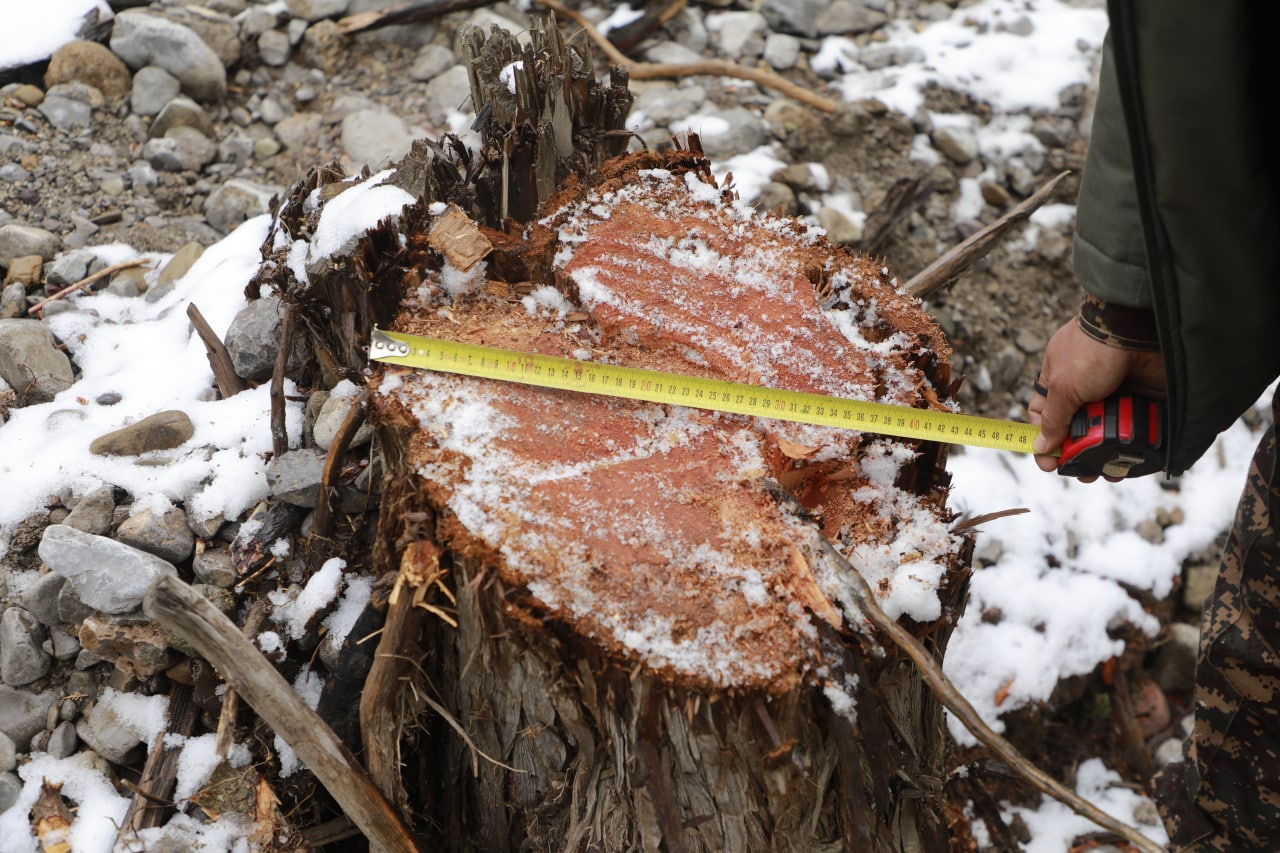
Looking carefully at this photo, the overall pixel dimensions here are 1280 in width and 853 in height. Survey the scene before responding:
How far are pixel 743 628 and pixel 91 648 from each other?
151 cm

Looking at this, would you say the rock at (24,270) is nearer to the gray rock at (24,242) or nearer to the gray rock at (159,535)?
the gray rock at (24,242)

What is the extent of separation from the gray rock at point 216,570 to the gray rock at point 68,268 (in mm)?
1483

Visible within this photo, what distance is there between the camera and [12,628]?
2.12m

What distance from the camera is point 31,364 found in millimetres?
2619

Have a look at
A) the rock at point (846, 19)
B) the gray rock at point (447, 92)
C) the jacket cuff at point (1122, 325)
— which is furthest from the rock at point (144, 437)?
the rock at point (846, 19)

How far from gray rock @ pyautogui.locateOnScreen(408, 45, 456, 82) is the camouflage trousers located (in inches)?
153

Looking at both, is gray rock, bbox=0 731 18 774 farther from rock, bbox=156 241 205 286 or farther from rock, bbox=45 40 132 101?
rock, bbox=45 40 132 101

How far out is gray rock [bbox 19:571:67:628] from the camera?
2.14 metres

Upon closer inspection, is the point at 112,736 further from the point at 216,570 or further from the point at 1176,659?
the point at 1176,659

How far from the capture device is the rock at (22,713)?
2.09 meters

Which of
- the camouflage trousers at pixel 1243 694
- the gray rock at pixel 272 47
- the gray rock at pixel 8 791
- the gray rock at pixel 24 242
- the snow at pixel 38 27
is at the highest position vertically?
the snow at pixel 38 27

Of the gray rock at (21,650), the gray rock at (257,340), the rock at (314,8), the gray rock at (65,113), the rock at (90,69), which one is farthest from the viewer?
the rock at (314,8)

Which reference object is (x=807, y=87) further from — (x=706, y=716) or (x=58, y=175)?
(x=706, y=716)

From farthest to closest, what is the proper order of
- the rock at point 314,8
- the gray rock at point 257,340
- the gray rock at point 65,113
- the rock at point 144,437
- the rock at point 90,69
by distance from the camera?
1. the rock at point 314,8
2. the rock at point 90,69
3. the gray rock at point 65,113
4. the gray rock at point 257,340
5. the rock at point 144,437
